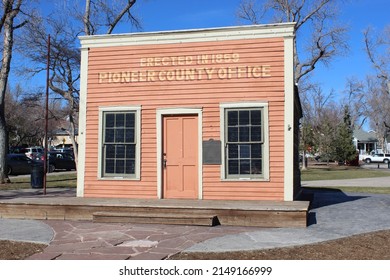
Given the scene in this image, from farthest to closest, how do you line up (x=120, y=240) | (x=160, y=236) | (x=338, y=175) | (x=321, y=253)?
(x=338, y=175)
(x=160, y=236)
(x=120, y=240)
(x=321, y=253)

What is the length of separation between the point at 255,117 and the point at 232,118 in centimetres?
54

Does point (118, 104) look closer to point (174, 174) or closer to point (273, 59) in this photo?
point (174, 174)

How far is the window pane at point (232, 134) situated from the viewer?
9.53 meters

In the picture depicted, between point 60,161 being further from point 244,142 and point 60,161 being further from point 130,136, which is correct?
point 244,142

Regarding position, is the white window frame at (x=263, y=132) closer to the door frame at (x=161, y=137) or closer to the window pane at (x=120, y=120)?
the door frame at (x=161, y=137)

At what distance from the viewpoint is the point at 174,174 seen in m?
9.87

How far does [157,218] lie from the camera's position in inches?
328

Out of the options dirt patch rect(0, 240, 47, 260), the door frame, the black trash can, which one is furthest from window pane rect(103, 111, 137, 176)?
the black trash can

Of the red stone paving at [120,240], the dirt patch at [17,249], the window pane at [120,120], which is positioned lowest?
the dirt patch at [17,249]

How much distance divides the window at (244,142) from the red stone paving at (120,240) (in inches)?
71.6

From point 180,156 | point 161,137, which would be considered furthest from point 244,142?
point 161,137

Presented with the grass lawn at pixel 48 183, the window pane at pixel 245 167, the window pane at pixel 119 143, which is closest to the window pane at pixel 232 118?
the window pane at pixel 245 167

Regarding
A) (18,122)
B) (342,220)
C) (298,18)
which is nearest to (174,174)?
(342,220)

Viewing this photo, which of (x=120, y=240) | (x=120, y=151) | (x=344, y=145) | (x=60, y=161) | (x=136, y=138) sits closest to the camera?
(x=120, y=240)
